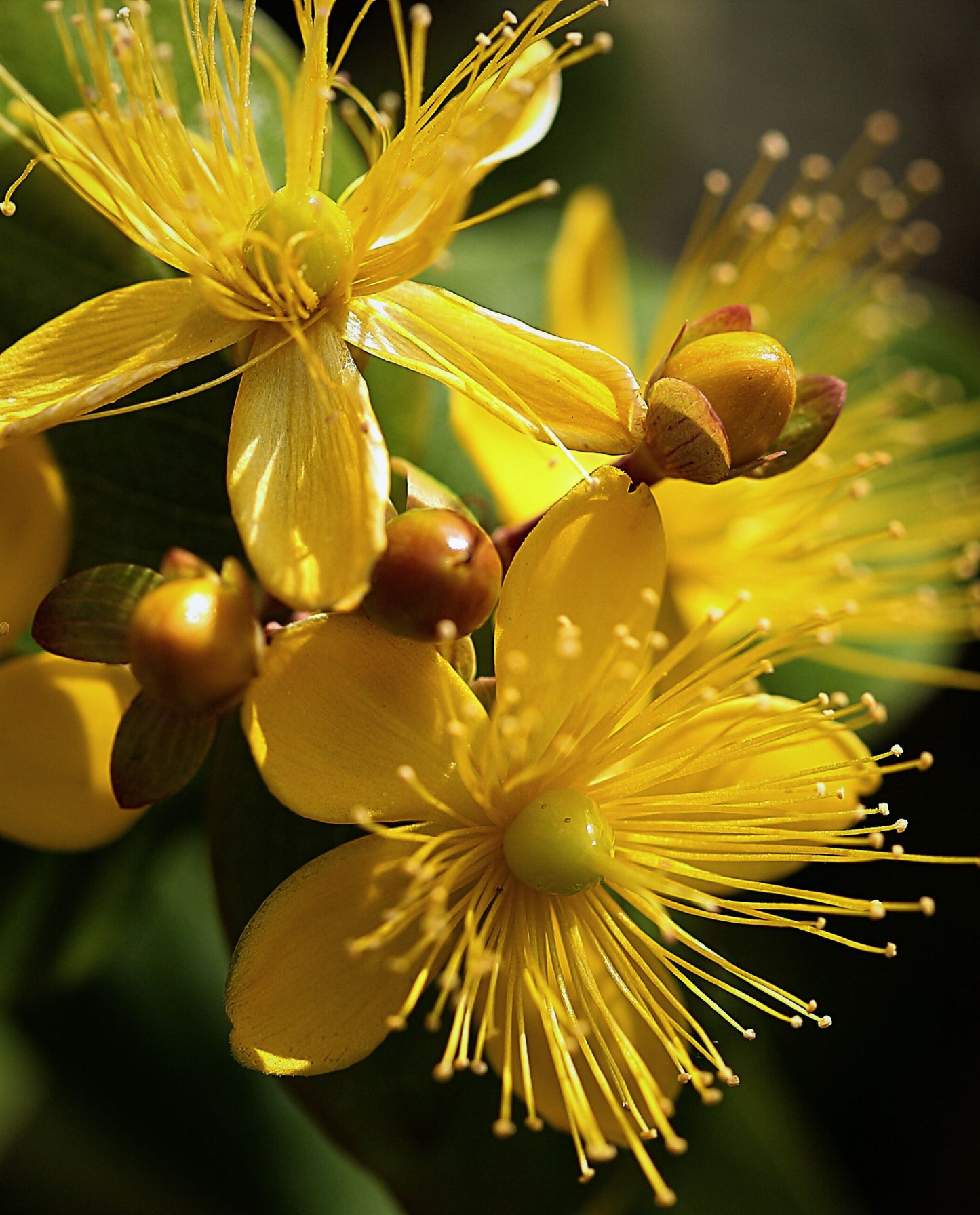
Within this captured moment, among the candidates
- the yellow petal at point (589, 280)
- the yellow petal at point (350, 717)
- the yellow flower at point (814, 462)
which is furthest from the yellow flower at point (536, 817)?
the yellow petal at point (589, 280)

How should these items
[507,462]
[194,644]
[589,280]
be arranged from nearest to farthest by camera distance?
1. [194,644]
2. [507,462]
3. [589,280]

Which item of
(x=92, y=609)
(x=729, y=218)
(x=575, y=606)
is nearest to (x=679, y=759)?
(x=575, y=606)

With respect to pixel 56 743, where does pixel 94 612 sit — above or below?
above

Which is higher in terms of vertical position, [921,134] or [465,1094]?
[921,134]

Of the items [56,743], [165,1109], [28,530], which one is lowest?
[165,1109]

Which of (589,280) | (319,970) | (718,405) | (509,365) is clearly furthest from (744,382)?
(589,280)

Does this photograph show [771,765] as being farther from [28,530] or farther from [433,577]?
[28,530]

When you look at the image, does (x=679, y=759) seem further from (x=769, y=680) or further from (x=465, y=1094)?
(x=769, y=680)

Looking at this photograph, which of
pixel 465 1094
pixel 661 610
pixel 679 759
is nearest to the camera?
pixel 679 759
